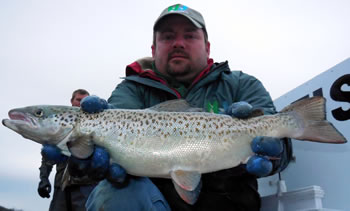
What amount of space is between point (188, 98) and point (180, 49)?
590mm

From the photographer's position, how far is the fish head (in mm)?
2479

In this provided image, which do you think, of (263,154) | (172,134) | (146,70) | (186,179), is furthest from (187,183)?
(146,70)

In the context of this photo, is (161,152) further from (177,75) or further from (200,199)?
(177,75)

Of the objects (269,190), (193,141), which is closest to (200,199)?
(193,141)

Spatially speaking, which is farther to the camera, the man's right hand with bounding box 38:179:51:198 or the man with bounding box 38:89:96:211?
the man's right hand with bounding box 38:179:51:198

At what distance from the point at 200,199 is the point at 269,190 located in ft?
4.65

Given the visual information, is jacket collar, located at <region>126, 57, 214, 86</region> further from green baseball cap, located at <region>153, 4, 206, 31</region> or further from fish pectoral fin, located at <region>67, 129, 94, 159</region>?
fish pectoral fin, located at <region>67, 129, 94, 159</region>

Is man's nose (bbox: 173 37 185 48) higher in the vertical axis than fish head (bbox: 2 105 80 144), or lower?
higher

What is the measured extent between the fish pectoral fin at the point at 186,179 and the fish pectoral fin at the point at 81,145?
2.13 ft

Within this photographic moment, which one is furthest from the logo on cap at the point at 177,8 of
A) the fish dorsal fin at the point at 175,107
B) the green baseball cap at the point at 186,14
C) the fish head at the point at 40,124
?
the fish head at the point at 40,124

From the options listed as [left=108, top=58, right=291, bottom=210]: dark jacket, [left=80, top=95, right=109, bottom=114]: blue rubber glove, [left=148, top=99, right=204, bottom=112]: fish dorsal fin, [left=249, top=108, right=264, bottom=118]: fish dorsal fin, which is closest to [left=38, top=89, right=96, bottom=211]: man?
[left=108, top=58, right=291, bottom=210]: dark jacket

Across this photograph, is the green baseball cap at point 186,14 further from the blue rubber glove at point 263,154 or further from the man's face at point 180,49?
the blue rubber glove at point 263,154

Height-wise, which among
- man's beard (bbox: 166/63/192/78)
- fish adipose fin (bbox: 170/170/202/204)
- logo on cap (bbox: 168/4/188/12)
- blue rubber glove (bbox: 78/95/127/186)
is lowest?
fish adipose fin (bbox: 170/170/202/204)

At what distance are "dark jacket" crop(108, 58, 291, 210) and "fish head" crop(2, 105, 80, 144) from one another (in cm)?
73
